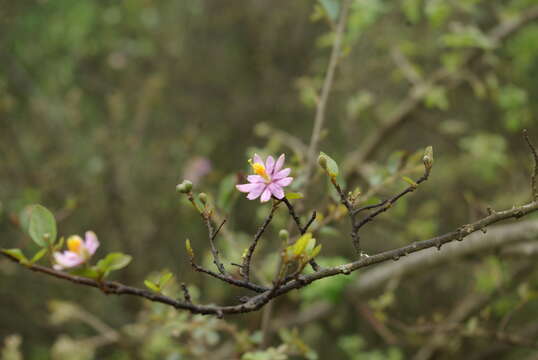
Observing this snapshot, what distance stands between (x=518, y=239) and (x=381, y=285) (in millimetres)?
418

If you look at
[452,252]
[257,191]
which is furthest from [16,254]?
[452,252]

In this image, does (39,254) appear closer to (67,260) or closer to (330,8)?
(67,260)

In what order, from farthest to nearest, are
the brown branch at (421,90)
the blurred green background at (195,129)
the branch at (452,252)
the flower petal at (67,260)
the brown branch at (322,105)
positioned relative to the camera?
the blurred green background at (195,129) → the brown branch at (421,90) → the branch at (452,252) → the brown branch at (322,105) → the flower petal at (67,260)

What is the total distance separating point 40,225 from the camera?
0.49m

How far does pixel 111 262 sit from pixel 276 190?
16cm

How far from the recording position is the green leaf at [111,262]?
0.45 m

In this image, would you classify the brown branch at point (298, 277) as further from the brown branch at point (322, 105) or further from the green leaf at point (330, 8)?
the green leaf at point (330, 8)

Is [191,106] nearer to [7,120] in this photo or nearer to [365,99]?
[7,120]

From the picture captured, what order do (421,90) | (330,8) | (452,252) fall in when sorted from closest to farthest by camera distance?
(330,8) < (452,252) < (421,90)

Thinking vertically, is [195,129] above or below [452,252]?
above

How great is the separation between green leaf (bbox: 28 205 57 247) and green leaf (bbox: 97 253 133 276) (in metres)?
0.07

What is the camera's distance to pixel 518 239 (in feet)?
3.34

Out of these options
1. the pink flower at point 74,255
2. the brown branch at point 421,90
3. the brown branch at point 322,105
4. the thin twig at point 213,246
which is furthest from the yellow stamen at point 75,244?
the brown branch at point 421,90

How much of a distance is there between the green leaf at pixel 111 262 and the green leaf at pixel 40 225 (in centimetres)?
7
